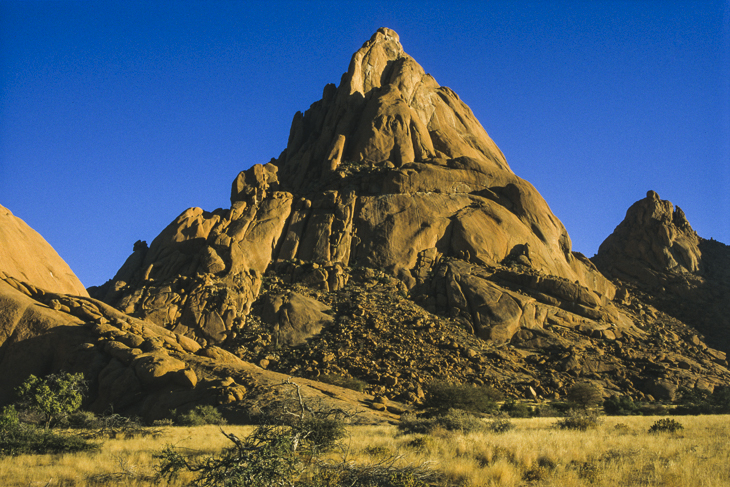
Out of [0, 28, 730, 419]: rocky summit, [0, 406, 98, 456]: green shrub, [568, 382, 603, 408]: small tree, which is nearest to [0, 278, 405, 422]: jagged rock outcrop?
[0, 28, 730, 419]: rocky summit

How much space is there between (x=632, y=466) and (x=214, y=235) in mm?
46533

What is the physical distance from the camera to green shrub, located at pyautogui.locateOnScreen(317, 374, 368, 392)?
32.7 meters

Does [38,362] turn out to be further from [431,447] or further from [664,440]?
[664,440]

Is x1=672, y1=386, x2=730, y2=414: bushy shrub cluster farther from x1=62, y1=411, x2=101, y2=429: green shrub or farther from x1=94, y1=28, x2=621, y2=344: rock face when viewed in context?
x1=62, y1=411, x2=101, y2=429: green shrub

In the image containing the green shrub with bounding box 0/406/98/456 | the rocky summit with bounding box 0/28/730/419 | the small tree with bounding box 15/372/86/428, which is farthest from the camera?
the rocky summit with bounding box 0/28/730/419

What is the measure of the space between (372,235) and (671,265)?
156ft

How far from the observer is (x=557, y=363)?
40.4 m

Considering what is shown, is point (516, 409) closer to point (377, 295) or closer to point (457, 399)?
point (457, 399)

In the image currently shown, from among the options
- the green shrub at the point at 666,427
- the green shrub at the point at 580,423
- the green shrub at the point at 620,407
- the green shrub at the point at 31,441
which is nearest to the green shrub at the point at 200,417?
the green shrub at the point at 31,441

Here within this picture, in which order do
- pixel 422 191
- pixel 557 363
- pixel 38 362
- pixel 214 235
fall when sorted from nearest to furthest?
pixel 38 362 < pixel 557 363 < pixel 214 235 < pixel 422 191

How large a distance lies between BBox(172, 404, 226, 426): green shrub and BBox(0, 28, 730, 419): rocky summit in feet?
5.27

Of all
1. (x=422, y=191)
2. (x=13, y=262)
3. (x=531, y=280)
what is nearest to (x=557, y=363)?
(x=531, y=280)

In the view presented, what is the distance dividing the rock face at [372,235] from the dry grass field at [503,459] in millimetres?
27121

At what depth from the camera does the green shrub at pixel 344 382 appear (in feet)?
107
